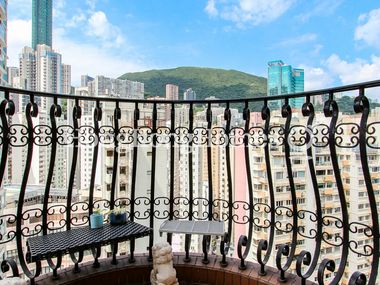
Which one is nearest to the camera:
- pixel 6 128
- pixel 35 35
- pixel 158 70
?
pixel 6 128

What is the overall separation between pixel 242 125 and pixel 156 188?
2.76ft

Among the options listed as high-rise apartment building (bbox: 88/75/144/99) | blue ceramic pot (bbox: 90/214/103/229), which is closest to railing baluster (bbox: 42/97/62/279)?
blue ceramic pot (bbox: 90/214/103/229)

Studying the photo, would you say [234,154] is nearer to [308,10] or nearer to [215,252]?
[215,252]

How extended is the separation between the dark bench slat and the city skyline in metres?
2.77

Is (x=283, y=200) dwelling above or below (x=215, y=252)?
above

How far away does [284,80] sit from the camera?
7.18 feet

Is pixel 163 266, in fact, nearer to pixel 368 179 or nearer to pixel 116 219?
pixel 116 219

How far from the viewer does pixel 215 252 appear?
79.7 inches

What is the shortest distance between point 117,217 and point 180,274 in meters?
0.61

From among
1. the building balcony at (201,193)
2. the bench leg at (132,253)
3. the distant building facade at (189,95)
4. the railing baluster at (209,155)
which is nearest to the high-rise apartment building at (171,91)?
the distant building facade at (189,95)

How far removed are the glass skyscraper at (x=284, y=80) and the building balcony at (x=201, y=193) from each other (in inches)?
7.1

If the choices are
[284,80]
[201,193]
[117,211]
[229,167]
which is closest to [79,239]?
[117,211]

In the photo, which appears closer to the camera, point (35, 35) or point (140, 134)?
point (140, 134)

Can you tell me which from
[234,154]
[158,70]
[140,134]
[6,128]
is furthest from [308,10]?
[6,128]
